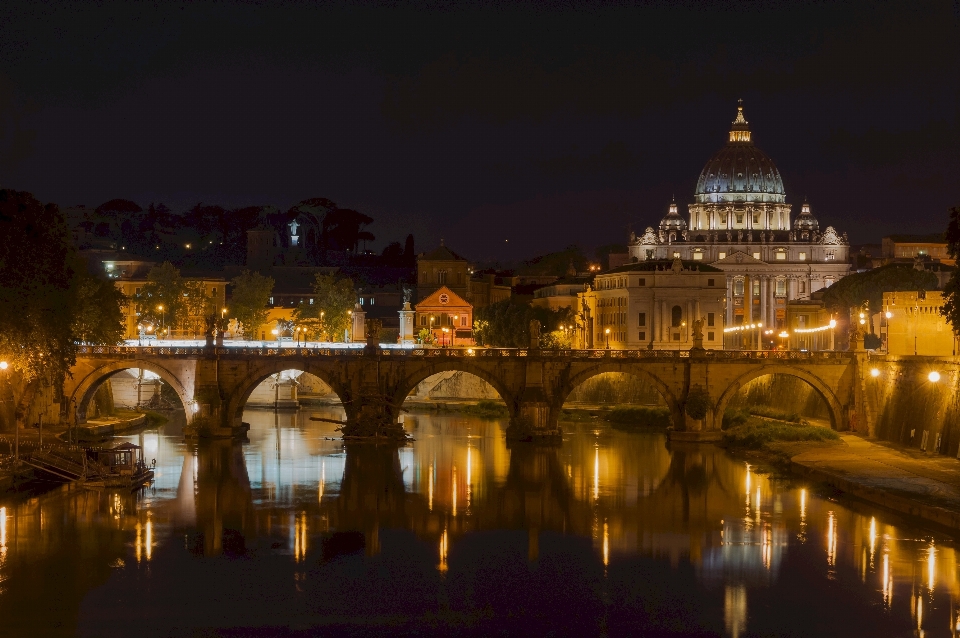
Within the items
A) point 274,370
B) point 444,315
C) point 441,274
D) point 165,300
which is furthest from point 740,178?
point 274,370

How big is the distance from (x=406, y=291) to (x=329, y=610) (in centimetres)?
9199

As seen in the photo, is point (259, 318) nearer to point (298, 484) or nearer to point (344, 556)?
point (298, 484)

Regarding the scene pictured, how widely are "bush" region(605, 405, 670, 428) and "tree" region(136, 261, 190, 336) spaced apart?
40768 mm

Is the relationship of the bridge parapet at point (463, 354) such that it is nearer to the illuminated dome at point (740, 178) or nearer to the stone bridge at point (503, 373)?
the stone bridge at point (503, 373)

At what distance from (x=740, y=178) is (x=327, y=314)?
81.1m

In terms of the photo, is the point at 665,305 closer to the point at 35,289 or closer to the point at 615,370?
the point at 615,370

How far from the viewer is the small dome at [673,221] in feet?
555

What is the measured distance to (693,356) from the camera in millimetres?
66312

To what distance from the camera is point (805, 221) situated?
166m

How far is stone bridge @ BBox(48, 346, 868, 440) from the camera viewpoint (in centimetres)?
6612

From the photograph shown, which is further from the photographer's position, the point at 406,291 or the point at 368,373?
the point at 406,291

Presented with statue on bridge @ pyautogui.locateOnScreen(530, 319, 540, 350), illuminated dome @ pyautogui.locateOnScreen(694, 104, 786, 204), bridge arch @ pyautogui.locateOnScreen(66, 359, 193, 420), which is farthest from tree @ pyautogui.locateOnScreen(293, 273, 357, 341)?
illuminated dome @ pyautogui.locateOnScreen(694, 104, 786, 204)

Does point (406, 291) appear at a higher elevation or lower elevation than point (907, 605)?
higher

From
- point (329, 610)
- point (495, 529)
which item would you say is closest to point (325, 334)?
point (495, 529)
